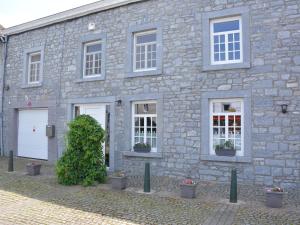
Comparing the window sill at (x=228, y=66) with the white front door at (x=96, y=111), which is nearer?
the window sill at (x=228, y=66)

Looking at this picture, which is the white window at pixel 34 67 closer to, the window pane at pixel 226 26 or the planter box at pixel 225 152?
the window pane at pixel 226 26

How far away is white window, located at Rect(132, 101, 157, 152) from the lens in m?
10.1

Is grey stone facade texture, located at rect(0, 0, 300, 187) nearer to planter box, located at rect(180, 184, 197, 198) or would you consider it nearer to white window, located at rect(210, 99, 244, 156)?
white window, located at rect(210, 99, 244, 156)

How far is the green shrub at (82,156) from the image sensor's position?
8531 mm

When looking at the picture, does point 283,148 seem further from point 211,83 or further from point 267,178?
point 211,83

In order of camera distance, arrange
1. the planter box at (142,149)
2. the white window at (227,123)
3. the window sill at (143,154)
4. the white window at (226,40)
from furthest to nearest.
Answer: the planter box at (142,149) → the window sill at (143,154) → the white window at (226,40) → the white window at (227,123)

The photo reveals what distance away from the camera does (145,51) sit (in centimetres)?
1059

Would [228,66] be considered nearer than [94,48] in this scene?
Yes

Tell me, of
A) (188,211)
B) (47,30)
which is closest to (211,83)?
(188,211)

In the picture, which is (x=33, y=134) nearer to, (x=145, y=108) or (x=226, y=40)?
(x=145, y=108)

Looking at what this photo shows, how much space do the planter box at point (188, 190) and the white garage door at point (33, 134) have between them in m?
7.76

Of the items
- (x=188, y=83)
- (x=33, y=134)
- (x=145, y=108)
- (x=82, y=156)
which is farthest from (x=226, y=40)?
(x=33, y=134)

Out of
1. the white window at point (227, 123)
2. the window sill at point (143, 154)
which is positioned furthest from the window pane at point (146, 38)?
the window sill at point (143, 154)

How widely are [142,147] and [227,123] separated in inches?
119
